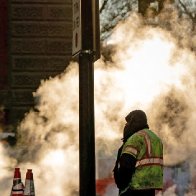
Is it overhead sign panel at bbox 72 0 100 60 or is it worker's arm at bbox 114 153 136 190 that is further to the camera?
worker's arm at bbox 114 153 136 190

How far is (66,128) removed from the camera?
972 centimetres

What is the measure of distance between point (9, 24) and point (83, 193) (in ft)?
27.8

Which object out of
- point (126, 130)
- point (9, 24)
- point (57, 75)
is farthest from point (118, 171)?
point (9, 24)

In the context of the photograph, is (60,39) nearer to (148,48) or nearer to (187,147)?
(148,48)

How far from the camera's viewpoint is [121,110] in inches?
377

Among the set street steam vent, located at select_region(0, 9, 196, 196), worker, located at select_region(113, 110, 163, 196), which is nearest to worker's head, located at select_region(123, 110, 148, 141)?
worker, located at select_region(113, 110, 163, 196)

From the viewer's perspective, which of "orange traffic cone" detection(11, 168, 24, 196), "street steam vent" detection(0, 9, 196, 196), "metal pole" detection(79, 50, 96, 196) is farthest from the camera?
"street steam vent" detection(0, 9, 196, 196)

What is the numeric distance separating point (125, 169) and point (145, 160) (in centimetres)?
23

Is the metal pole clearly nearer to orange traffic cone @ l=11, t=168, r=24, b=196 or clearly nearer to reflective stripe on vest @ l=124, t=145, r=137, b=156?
reflective stripe on vest @ l=124, t=145, r=137, b=156

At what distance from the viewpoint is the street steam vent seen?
9344 millimetres

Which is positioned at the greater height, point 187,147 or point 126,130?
point 187,147

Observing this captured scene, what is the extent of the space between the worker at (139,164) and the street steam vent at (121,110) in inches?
153

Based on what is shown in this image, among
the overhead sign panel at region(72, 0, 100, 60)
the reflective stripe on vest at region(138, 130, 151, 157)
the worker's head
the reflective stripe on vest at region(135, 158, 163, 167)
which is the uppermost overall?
the overhead sign panel at region(72, 0, 100, 60)

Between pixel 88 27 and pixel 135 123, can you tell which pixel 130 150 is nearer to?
pixel 135 123
